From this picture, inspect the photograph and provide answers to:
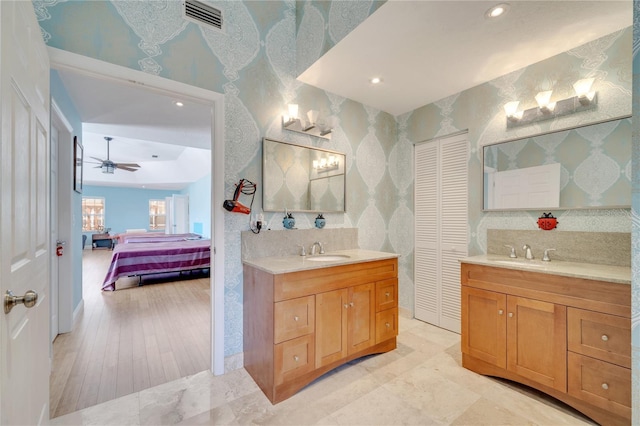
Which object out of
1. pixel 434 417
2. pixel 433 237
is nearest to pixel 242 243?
pixel 434 417

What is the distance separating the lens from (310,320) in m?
1.94

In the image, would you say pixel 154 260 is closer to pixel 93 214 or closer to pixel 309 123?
pixel 309 123

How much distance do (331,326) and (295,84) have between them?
7.08 feet

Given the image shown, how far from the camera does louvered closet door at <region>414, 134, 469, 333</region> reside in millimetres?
2830

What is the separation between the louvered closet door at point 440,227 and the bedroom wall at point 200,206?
6284 mm

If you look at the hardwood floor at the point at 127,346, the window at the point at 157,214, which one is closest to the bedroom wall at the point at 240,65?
the hardwood floor at the point at 127,346

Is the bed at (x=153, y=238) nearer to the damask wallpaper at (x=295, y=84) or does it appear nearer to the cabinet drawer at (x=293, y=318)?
the damask wallpaper at (x=295, y=84)

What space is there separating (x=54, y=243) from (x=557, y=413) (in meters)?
4.37

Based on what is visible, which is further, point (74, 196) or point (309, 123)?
point (74, 196)

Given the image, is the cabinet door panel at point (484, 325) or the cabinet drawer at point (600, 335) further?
the cabinet door panel at point (484, 325)

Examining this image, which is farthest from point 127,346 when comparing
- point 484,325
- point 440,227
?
point 440,227

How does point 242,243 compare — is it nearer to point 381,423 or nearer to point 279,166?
point 279,166

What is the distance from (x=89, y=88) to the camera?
8.96 feet

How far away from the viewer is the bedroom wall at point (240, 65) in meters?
1.74
